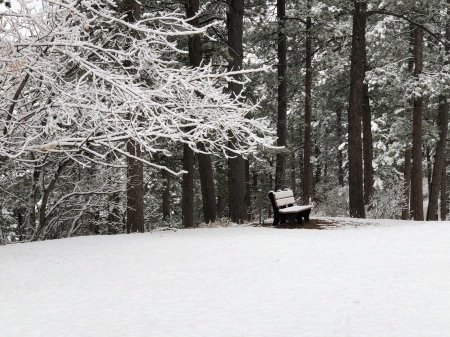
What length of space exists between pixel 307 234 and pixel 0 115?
264 inches

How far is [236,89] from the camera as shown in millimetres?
13703

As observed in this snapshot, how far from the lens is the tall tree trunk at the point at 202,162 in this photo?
45.1 ft

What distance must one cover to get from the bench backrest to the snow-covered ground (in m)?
2.79

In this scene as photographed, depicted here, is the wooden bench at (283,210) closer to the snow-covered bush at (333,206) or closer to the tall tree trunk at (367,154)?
the snow-covered bush at (333,206)

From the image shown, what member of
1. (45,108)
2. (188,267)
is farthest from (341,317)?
(45,108)

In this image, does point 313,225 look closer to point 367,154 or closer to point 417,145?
point 417,145

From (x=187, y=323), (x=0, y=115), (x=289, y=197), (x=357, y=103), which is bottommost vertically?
(x=187, y=323)

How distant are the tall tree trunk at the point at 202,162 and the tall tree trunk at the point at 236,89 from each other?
95 cm

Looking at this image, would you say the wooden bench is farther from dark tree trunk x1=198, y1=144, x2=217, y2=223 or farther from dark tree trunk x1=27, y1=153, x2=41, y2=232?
dark tree trunk x1=27, y1=153, x2=41, y2=232

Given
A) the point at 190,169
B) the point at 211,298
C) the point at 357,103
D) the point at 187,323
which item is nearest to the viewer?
the point at 187,323

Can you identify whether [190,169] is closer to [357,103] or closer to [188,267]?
[357,103]

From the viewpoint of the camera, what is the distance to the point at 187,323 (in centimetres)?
499

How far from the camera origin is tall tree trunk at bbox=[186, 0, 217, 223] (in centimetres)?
1373

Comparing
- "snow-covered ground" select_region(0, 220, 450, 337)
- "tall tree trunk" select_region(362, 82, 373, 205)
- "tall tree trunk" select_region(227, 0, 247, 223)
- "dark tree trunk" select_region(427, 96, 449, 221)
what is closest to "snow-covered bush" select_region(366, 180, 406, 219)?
"tall tree trunk" select_region(362, 82, 373, 205)
